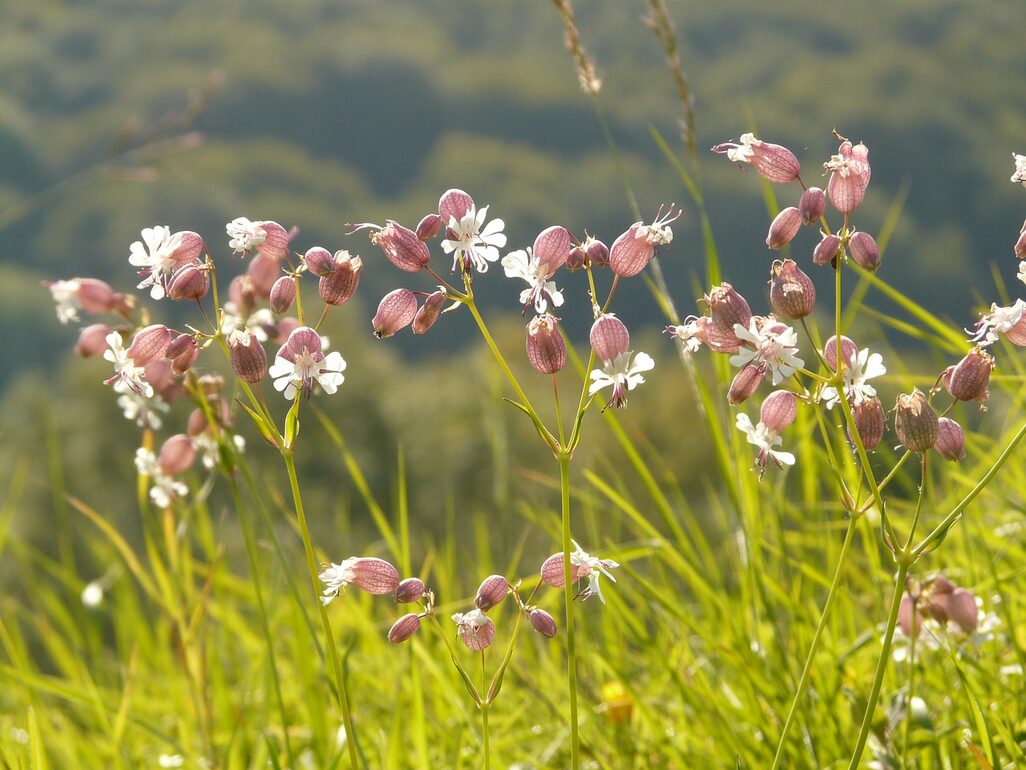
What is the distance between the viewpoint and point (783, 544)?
6.07 ft

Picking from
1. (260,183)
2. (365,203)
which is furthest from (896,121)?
(260,183)

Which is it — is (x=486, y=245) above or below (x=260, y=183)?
above

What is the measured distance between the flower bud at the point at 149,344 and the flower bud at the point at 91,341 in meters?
0.46

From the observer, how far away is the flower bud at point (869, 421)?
1.07 metres

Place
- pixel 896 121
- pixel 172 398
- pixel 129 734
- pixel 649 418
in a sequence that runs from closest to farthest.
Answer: pixel 172 398 → pixel 129 734 → pixel 649 418 → pixel 896 121

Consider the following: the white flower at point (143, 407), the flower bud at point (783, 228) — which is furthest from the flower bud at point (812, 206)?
the white flower at point (143, 407)

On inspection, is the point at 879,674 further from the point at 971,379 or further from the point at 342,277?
the point at 342,277

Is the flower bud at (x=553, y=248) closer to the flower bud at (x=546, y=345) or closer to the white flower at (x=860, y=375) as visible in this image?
the flower bud at (x=546, y=345)

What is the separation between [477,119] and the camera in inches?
4437

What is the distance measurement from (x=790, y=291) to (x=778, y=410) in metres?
0.16

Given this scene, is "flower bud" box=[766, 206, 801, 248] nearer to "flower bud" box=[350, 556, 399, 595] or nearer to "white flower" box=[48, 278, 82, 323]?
"flower bud" box=[350, 556, 399, 595]

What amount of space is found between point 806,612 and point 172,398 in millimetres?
1130

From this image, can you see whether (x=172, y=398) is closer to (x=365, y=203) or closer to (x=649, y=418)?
(x=649, y=418)

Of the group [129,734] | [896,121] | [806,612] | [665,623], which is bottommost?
[896,121]
